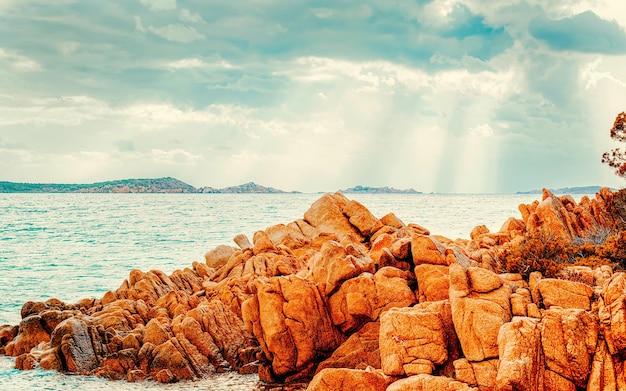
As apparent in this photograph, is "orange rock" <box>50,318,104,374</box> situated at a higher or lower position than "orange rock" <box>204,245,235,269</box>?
lower

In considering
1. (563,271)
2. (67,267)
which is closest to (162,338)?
(563,271)

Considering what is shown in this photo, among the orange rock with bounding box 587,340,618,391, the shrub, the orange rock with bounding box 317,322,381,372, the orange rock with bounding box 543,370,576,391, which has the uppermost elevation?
the shrub

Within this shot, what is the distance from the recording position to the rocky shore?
49.1 feet

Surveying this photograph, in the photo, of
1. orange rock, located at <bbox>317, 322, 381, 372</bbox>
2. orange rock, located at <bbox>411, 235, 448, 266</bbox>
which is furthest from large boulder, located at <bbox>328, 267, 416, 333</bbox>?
orange rock, located at <bbox>411, 235, 448, 266</bbox>

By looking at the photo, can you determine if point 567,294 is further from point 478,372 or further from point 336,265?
point 336,265

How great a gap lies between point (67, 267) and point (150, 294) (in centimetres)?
2978

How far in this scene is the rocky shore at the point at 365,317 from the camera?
14977 millimetres

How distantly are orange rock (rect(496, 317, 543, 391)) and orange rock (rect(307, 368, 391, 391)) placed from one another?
12.6 ft

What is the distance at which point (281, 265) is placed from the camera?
30328 millimetres

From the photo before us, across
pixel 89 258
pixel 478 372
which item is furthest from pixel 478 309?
pixel 89 258

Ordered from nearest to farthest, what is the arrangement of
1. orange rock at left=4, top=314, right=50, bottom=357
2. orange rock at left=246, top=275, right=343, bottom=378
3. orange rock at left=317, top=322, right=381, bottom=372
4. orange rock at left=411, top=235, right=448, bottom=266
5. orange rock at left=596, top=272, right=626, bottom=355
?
orange rock at left=596, top=272, right=626, bottom=355
orange rock at left=317, top=322, right=381, bottom=372
orange rock at left=246, top=275, right=343, bottom=378
orange rock at left=411, top=235, right=448, bottom=266
orange rock at left=4, top=314, right=50, bottom=357

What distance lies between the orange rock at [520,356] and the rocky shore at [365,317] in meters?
0.04

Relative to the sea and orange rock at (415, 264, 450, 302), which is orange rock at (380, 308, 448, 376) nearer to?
orange rock at (415, 264, 450, 302)

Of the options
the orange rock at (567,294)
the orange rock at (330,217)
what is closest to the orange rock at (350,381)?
the orange rock at (567,294)
